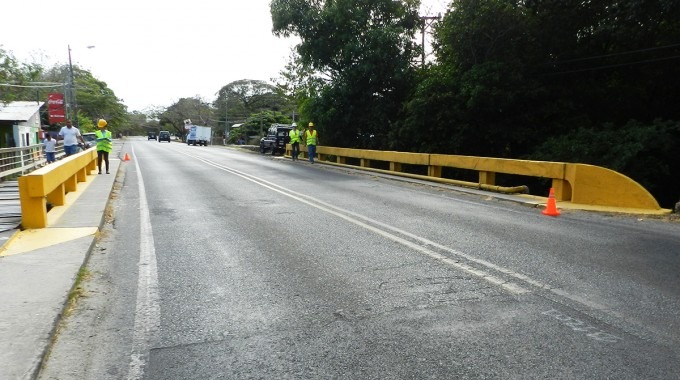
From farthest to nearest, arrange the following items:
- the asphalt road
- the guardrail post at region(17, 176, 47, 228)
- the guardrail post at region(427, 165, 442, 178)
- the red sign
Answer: the red sign
the guardrail post at region(427, 165, 442, 178)
the guardrail post at region(17, 176, 47, 228)
the asphalt road

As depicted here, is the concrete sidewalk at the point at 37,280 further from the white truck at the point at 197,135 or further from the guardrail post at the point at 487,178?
the white truck at the point at 197,135

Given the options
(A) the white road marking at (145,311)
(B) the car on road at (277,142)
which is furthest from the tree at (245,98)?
(A) the white road marking at (145,311)

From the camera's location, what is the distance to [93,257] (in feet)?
21.3

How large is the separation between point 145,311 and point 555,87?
19.2 m

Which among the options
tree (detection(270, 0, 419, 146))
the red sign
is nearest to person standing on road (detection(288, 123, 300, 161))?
tree (detection(270, 0, 419, 146))

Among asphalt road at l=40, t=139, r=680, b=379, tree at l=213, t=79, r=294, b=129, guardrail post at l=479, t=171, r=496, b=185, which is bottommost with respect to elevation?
asphalt road at l=40, t=139, r=680, b=379

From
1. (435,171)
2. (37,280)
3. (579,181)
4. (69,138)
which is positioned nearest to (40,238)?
(37,280)

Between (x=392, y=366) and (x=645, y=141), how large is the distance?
14.9m

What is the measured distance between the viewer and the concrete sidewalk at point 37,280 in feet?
11.6

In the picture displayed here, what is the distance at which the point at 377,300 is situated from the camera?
186 inches

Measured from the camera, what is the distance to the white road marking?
3.53 metres

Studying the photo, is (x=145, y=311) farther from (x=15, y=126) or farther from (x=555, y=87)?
(x=15, y=126)

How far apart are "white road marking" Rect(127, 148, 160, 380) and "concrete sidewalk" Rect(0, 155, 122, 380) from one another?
593 millimetres

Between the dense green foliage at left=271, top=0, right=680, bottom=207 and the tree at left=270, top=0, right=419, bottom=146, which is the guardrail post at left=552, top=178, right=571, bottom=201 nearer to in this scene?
the dense green foliage at left=271, top=0, right=680, bottom=207
